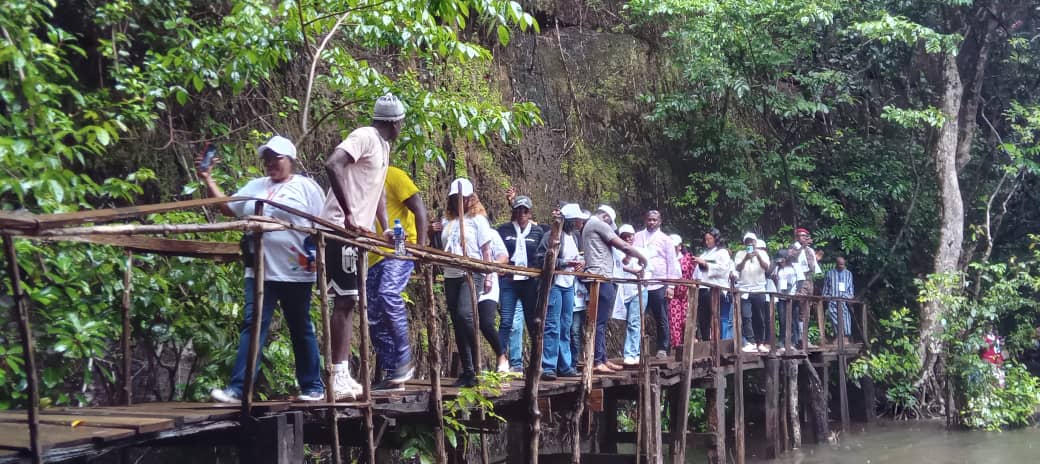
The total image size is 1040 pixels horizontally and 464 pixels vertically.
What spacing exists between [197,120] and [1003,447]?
1227 cm

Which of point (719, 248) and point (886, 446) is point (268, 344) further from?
point (886, 446)

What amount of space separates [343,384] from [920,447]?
11602mm

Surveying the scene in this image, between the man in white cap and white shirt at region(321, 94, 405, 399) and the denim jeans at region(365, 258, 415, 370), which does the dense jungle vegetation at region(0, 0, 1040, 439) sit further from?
the man in white cap and white shirt at region(321, 94, 405, 399)

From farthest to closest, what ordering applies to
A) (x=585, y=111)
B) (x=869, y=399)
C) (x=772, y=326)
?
(x=869, y=399)
(x=585, y=111)
(x=772, y=326)

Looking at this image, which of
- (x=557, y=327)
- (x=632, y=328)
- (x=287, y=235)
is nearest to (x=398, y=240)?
(x=287, y=235)

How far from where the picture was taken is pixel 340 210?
5.03 metres

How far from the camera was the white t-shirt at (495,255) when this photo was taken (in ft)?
22.3

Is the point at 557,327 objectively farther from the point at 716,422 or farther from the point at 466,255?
the point at 716,422

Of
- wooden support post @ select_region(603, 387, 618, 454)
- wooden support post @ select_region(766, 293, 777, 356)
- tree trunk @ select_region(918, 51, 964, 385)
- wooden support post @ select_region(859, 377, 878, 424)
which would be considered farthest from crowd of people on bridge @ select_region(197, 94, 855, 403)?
tree trunk @ select_region(918, 51, 964, 385)

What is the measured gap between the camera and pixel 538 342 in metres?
6.18

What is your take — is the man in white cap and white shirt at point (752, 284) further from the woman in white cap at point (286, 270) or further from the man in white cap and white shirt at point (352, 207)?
the woman in white cap at point (286, 270)

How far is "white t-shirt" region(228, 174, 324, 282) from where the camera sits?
4.60 metres

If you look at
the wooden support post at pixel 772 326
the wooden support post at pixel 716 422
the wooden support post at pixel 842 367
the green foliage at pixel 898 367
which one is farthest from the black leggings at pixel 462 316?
the green foliage at pixel 898 367

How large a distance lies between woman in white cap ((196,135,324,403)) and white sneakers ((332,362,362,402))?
0.16m
